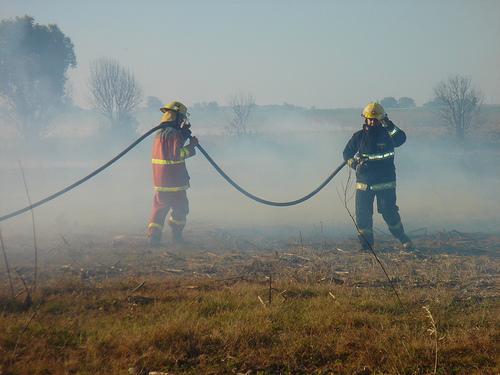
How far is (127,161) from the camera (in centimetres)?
2305

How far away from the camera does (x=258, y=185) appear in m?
15.1

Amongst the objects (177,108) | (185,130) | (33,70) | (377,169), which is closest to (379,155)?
(377,169)

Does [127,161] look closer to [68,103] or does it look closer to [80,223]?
[68,103]

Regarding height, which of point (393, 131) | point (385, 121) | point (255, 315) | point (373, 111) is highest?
point (373, 111)

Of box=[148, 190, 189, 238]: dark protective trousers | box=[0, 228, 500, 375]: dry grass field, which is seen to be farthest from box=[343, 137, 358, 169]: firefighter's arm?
box=[148, 190, 189, 238]: dark protective trousers

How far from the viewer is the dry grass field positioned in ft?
8.23

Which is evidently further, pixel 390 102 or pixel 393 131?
pixel 390 102

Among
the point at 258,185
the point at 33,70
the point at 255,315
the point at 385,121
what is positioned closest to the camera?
the point at 255,315

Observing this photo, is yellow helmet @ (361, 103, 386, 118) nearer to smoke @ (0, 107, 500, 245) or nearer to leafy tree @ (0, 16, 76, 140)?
smoke @ (0, 107, 500, 245)

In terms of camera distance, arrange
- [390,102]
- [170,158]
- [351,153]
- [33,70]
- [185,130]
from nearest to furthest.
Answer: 1. [351,153]
2. [170,158]
3. [185,130]
4. [33,70]
5. [390,102]

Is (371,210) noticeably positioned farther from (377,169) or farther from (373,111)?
(373,111)

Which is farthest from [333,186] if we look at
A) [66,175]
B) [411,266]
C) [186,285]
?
[66,175]

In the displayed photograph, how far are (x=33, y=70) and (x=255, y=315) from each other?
2332 centimetres

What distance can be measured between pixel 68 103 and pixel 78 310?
24.0 metres
